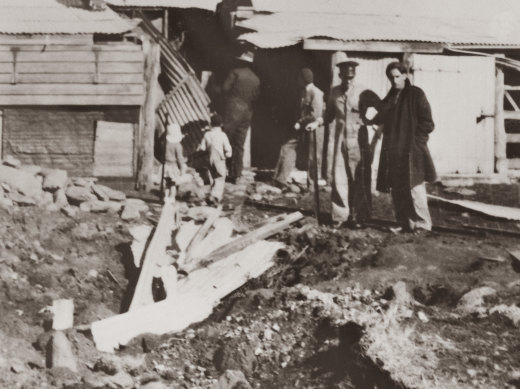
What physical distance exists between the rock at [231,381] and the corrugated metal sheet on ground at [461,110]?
29.7ft

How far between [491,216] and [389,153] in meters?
2.20

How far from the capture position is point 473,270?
8352 mm

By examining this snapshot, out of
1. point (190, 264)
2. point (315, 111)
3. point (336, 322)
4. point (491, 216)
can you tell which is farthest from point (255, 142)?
point (336, 322)

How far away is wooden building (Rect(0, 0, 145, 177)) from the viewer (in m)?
13.7

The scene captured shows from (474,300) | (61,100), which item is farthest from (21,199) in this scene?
(474,300)

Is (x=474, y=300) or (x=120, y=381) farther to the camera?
(x=474, y=300)

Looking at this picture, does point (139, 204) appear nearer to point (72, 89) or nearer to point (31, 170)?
point (31, 170)

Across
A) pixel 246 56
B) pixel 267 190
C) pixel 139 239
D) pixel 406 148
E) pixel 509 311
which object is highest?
pixel 246 56

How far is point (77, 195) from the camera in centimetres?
1141

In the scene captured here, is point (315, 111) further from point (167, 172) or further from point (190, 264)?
point (190, 264)

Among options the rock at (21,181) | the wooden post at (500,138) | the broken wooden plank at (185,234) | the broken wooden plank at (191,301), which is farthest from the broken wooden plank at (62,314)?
the wooden post at (500,138)

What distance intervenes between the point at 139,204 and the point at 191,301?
3809 millimetres

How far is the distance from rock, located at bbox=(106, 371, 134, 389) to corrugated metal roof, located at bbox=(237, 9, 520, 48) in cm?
839

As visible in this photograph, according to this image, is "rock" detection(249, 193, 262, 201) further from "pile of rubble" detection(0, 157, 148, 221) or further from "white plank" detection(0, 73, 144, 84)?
"white plank" detection(0, 73, 144, 84)
